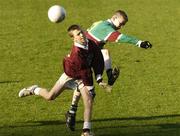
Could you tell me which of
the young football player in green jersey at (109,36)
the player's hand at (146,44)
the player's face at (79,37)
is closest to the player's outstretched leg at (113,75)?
the young football player in green jersey at (109,36)

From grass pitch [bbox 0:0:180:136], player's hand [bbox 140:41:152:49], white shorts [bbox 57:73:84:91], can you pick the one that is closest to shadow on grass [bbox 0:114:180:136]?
grass pitch [bbox 0:0:180:136]

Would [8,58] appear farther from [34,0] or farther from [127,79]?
[34,0]

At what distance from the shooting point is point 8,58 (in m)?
17.4

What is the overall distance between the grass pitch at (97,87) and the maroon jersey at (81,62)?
1.11 meters

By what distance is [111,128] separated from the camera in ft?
36.4

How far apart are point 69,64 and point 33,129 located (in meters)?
1.51

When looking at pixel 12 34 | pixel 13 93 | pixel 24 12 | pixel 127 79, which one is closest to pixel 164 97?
pixel 127 79

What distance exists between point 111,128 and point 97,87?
3368 mm

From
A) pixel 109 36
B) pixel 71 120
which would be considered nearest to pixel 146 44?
pixel 109 36

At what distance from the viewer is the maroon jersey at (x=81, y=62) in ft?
33.7

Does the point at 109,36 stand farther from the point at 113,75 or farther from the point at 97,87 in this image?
the point at 97,87

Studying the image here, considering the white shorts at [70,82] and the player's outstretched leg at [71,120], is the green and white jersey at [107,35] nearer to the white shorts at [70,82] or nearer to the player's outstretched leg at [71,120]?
the white shorts at [70,82]

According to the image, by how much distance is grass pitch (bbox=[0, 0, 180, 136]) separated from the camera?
11367 millimetres

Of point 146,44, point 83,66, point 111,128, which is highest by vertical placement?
point 146,44
